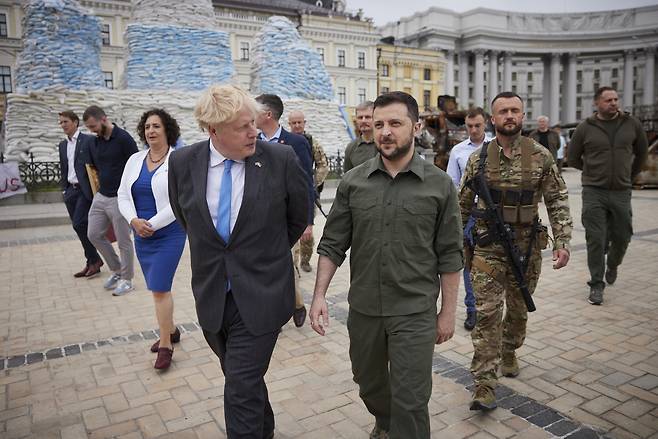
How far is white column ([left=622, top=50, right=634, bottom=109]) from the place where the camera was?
78.9 meters

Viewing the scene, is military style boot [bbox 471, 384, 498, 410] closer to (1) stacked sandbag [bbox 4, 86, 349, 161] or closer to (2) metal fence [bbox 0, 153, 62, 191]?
(2) metal fence [bbox 0, 153, 62, 191]

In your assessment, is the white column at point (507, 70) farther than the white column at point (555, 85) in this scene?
No

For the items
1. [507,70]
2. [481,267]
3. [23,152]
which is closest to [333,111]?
[23,152]

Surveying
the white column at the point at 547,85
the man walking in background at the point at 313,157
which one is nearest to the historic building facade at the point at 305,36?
the white column at the point at 547,85

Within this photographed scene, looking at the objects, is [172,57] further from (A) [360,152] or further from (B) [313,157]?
(A) [360,152]

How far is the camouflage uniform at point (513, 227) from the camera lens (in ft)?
11.3

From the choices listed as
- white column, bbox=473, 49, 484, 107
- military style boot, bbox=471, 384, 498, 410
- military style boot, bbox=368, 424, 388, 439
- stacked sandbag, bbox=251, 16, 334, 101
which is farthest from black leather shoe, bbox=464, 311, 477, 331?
white column, bbox=473, 49, 484, 107

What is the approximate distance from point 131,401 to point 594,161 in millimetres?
5084

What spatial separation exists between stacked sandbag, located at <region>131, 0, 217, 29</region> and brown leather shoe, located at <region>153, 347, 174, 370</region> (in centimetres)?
1809

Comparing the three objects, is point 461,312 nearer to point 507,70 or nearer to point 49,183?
point 49,183

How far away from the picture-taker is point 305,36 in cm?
5366

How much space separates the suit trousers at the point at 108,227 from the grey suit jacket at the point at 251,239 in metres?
3.86

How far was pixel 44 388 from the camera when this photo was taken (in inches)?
152

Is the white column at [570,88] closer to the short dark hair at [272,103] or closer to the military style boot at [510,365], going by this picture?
the short dark hair at [272,103]
